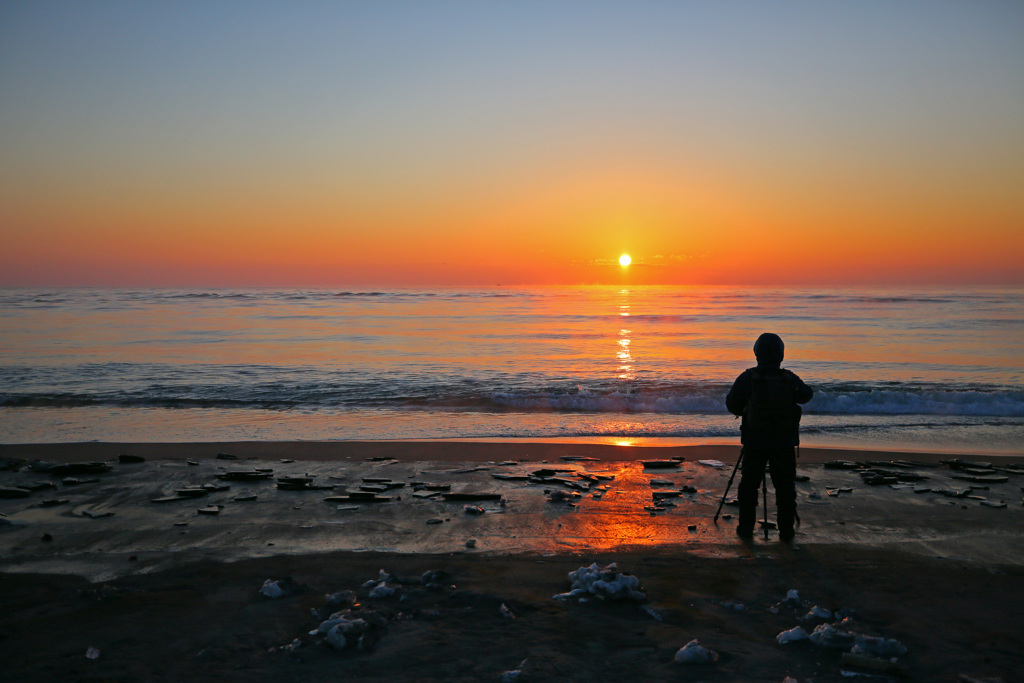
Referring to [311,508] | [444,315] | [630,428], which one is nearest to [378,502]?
[311,508]

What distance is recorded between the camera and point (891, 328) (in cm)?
3534

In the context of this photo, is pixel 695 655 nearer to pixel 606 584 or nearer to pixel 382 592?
pixel 606 584

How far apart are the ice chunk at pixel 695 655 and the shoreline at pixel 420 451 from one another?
5644 millimetres

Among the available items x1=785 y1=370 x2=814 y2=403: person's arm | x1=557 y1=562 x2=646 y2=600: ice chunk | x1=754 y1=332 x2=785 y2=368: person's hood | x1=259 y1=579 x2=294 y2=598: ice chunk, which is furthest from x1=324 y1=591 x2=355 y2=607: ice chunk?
x1=785 y1=370 x2=814 y2=403: person's arm

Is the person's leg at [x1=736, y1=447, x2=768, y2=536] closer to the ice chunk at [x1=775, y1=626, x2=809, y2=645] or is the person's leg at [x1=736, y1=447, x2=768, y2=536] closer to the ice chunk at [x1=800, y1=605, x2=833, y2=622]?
the ice chunk at [x1=800, y1=605, x2=833, y2=622]

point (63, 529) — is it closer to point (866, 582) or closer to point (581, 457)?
point (581, 457)

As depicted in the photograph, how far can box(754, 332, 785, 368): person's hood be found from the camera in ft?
19.1

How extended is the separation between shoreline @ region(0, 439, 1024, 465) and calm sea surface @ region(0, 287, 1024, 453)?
35.9 inches

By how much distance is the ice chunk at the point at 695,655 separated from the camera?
3.76m

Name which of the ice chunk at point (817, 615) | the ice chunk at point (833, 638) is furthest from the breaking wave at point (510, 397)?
the ice chunk at point (833, 638)

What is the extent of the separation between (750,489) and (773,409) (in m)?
0.77

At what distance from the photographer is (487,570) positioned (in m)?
5.23

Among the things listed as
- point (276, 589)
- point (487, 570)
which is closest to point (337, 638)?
point (276, 589)

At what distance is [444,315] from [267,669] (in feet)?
155
